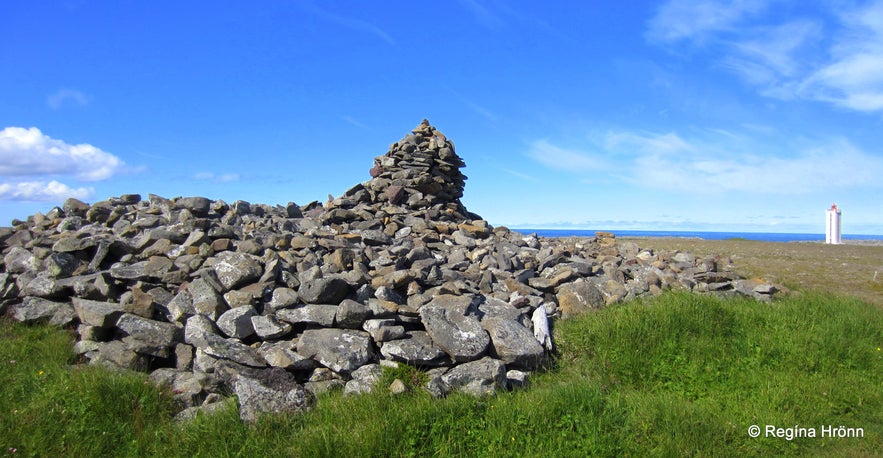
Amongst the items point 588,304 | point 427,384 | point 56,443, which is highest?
point 588,304

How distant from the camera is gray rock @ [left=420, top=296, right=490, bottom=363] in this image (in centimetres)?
668

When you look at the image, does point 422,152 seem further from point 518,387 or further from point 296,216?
point 518,387

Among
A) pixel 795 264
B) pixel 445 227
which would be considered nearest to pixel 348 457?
pixel 445 227

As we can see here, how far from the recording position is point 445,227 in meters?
12.2

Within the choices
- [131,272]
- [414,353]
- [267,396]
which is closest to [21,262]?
[131,272]

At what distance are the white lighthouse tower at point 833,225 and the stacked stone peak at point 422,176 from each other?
21590mm

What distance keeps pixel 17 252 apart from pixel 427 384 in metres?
9.22

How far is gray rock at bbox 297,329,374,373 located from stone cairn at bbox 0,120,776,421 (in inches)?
0.7

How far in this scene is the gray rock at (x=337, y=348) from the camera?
21.6 ft

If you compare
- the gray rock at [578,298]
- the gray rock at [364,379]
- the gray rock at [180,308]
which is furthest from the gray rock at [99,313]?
the gray rock at [578,298]

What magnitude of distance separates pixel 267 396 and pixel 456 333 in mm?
2473

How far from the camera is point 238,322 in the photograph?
23.6ft

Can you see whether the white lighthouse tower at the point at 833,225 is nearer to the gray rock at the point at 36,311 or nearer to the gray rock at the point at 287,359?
the gray rock at the point at 287,359

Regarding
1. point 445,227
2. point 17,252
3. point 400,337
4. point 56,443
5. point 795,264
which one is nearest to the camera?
point 56,443
